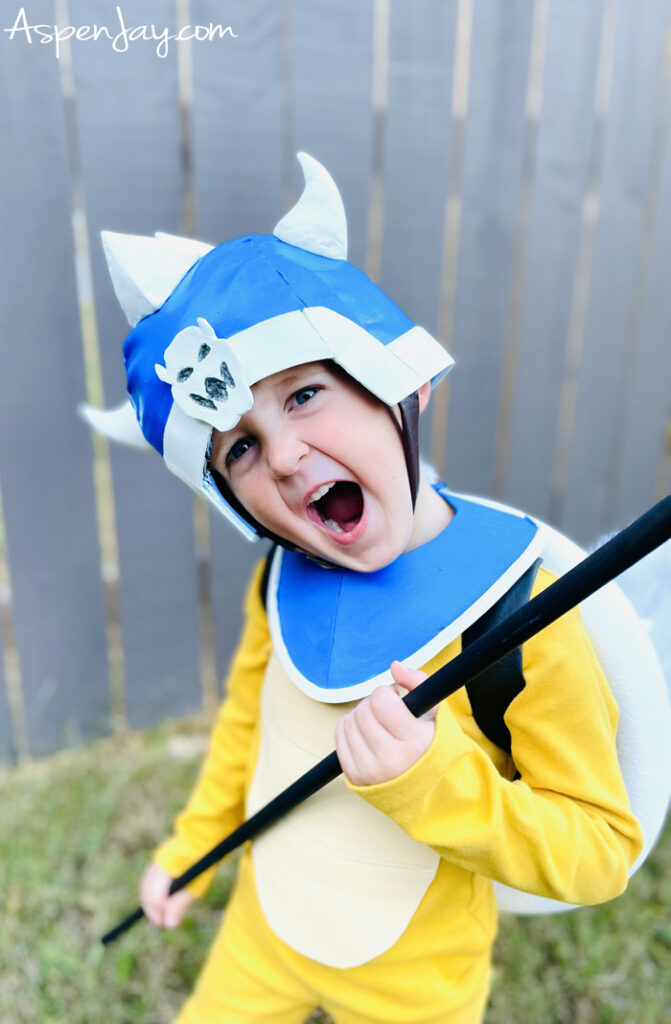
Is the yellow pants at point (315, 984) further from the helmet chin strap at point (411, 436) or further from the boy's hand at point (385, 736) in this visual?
the helmet chin strap at point (411, 436)

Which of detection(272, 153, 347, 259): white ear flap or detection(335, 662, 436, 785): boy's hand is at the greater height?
detection(272, 153, 347, 259): white ear flap

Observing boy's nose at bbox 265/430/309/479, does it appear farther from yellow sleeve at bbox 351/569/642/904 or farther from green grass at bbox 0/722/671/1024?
green grass at bbox 0/722/671/1024

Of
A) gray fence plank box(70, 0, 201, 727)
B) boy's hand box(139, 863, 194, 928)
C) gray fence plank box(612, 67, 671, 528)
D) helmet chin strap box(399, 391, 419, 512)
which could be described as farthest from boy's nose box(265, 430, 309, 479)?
gray fence plank box(612, 67, 671, 528)

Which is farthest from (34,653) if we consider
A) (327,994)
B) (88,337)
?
(327,994)

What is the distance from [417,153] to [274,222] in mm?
329

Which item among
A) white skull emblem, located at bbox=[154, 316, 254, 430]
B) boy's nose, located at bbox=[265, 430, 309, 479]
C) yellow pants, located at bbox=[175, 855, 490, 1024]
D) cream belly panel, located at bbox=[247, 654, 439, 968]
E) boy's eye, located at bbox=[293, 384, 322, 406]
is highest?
white skull emblem, located at bbox=[154, 316, 254, 430]

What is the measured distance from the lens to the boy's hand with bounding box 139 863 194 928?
113 centimetres

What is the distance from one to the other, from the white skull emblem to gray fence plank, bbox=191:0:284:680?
890 mm

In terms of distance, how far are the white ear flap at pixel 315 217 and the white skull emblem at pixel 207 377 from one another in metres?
0.14

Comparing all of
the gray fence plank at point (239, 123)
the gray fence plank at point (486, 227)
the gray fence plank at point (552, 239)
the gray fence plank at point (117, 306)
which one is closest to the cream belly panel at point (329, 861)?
the gray fence plank at point (117, 306)

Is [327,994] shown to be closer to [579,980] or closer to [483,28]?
[579,980]

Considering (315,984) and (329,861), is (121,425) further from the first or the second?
(315,984)

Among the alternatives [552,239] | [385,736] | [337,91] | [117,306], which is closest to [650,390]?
[552,239]

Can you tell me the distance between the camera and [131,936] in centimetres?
146
